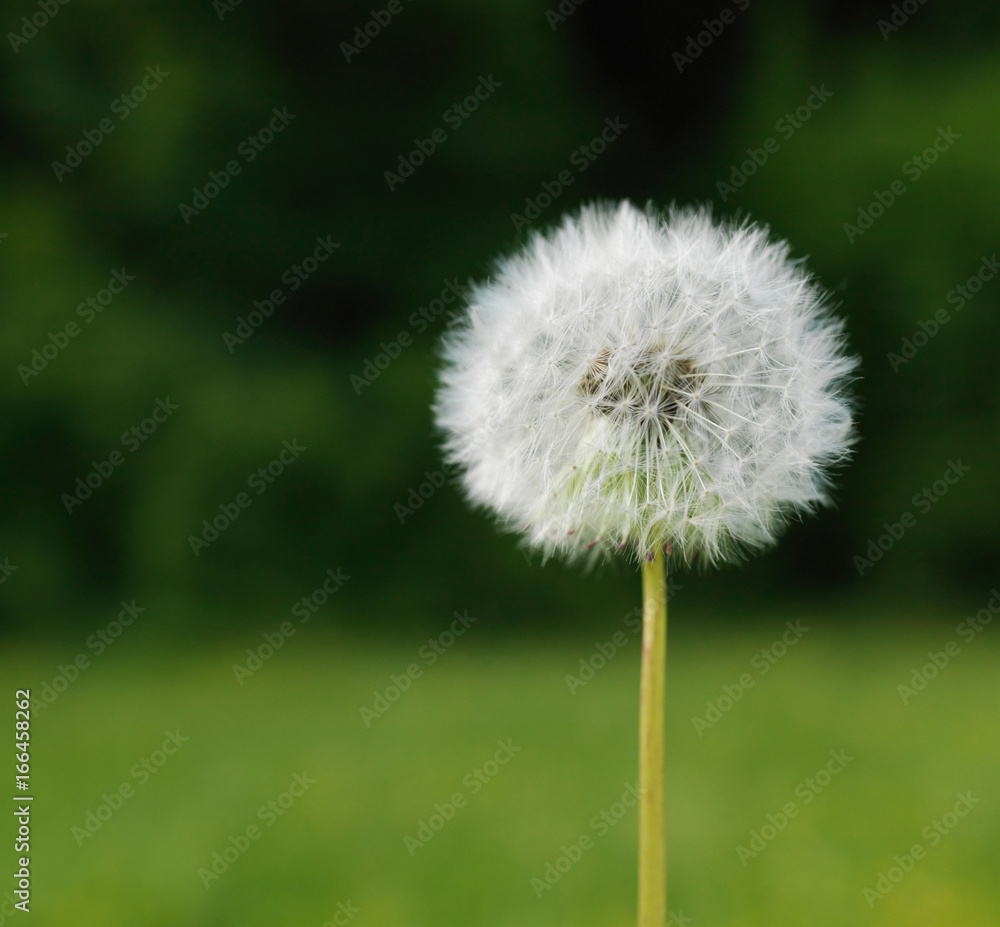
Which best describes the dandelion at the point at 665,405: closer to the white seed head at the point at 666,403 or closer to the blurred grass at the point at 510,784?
the white seed head at the point at 666,403

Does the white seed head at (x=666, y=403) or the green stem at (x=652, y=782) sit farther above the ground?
the white seed head at (x=666, y=403)

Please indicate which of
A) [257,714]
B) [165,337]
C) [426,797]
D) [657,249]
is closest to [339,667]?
[257,714]

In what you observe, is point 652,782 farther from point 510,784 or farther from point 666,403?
point 510,784

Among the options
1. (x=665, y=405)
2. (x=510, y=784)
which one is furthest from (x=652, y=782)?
(x=510, y=784)

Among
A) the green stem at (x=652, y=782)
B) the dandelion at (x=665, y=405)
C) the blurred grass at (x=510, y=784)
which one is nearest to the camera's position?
the green stem at (x=652, y=782)

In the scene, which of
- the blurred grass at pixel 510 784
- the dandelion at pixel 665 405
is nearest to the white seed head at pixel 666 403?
the dandelion at pixel 665 405

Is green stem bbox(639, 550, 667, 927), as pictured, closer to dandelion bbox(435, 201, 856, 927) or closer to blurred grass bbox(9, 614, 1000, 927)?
dandelion bbox(435, 201, 856, 927)

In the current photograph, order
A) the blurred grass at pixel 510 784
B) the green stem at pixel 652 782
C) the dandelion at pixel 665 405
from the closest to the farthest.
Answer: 1. the green stem at pixel 652 782
2. the dandelion at pixel 665 405
3. the blurred grass at pixel 510 784

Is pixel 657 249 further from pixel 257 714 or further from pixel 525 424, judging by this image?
pixel 257 714
